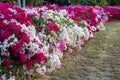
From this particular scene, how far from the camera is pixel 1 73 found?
3.90 m

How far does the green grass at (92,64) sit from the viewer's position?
5183 millimetres

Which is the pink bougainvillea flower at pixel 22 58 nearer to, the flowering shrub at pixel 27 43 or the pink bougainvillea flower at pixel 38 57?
the flowering shrub at pixel 27 43

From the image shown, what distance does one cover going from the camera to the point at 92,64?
234 inches

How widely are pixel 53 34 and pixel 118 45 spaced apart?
10.2ft

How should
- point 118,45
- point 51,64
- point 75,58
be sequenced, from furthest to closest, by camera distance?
point 118,45
point 75,58
point 51,64

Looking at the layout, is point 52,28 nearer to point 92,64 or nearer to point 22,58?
point 92,64

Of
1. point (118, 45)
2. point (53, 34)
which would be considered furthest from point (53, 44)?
point (118, 45)

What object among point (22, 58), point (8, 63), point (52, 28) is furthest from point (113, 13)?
point (8, 63)

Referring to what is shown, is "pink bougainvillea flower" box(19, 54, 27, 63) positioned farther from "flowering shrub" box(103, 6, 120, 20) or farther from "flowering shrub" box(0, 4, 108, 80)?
"flowering shrub" box(103, 6, 120, 20)

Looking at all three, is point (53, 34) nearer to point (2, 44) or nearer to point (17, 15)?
point (17, 15)

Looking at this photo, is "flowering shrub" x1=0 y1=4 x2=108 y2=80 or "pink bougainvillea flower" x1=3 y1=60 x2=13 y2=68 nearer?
"pink bougainvillea flower" x1=3 y1=60 x2=13 y2=68

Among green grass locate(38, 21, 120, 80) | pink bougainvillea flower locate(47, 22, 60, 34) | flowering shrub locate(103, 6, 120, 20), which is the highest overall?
pink bougainvillea flower locate(47, 22, 60, 34)

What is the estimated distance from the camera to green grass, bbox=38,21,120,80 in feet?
17.0

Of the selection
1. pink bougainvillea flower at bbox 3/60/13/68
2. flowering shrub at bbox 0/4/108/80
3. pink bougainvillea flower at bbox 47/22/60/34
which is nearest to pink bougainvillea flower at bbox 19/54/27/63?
flowering shrub at bbox 0/4/108/80
